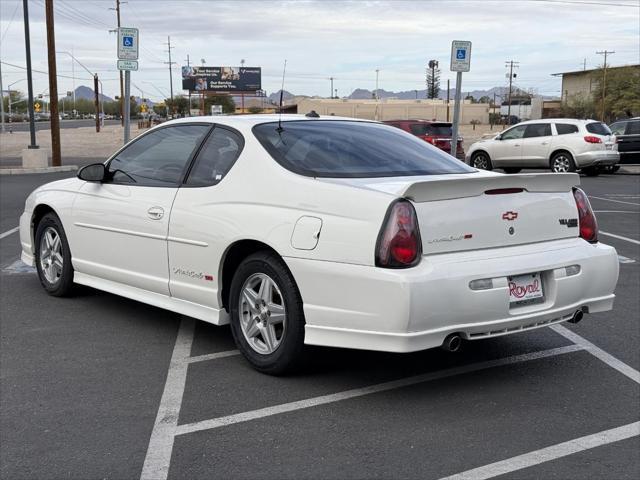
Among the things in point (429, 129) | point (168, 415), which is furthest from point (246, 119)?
point (429, 129)

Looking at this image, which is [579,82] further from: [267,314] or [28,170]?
[267,314]

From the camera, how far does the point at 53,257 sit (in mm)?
6703

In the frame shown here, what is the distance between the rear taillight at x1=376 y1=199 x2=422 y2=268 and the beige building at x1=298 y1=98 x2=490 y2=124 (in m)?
105

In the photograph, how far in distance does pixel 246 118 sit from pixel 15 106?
173315mm

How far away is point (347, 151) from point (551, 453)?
230cm

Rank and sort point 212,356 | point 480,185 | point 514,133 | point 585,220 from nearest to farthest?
point 480,185
point 585,220
point 212,356
point 514,133

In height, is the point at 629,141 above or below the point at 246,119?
below

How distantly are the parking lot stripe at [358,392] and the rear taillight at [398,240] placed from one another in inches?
34.3

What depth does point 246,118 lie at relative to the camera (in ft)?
17.8

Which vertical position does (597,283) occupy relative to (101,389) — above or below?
above

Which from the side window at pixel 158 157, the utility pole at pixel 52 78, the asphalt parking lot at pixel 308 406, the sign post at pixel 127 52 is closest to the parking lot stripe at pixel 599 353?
the asphalt parking lot at pixel 308 406

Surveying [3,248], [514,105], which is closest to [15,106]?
[514,105]

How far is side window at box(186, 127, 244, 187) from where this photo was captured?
5.12 metres

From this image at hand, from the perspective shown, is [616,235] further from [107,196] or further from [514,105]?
[514,105]
